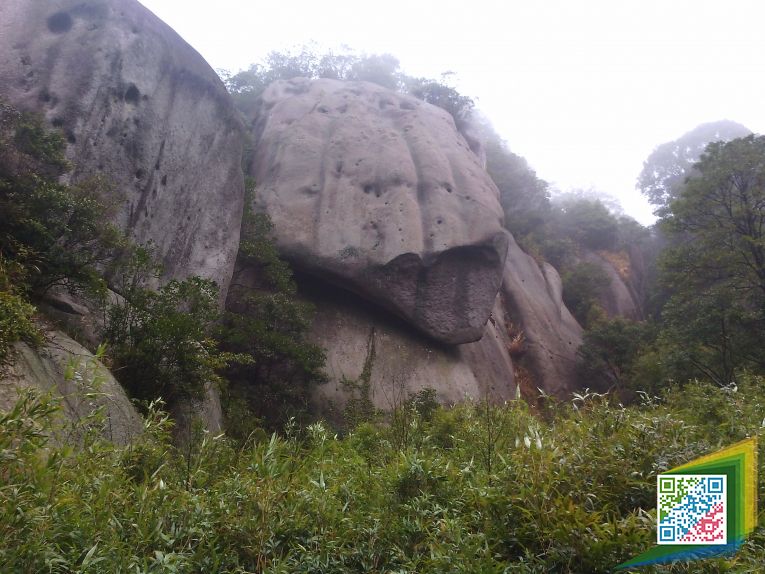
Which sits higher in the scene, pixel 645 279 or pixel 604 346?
pixel 645 279

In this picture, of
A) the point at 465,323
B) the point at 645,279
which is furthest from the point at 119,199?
the point at 645,279

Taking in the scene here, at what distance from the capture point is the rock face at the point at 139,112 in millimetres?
8914

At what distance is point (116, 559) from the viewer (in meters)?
2.52

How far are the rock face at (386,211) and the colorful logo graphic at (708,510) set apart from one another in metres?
10.8

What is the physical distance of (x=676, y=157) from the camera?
3225 cm

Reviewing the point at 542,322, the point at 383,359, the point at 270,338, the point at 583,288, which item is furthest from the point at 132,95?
the point at 583,288

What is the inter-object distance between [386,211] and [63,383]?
974cm

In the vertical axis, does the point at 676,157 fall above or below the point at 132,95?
above

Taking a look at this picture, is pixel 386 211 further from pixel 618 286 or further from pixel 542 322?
pixel 618 286

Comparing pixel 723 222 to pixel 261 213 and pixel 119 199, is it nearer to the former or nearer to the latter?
pixel 261 213

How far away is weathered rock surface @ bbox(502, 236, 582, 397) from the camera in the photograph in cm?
1630

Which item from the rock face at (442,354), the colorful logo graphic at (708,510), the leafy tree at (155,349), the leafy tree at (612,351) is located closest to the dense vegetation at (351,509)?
the colorful logo graphic at (708,510)

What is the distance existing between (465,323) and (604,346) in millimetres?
5491

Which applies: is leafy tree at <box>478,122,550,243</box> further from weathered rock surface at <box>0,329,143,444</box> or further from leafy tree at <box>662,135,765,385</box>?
weathered rock surface at <box>0,329,143,444</box>
